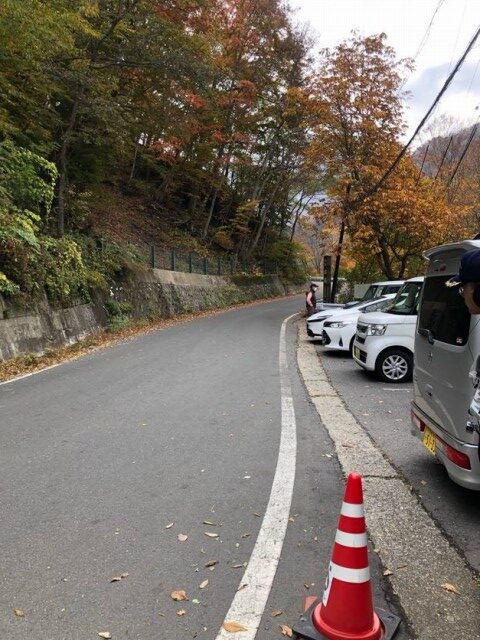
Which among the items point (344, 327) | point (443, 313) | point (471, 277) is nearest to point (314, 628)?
point (471, 277)

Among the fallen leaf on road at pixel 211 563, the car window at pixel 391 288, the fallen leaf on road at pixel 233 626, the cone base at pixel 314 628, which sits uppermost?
the car window at pixel 391 288

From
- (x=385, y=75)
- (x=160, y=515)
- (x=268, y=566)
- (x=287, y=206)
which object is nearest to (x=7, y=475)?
(x=160, y=515)

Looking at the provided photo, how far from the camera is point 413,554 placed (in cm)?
327

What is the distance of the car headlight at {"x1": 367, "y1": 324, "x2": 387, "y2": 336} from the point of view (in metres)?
8.74

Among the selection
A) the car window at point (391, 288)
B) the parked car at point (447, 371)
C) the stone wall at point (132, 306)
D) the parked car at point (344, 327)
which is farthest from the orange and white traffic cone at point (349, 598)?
the car window at point (391, 288)

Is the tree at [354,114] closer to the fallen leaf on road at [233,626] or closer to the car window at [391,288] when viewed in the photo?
the car window at [391,288]

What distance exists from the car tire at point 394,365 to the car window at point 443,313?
13.6 ft

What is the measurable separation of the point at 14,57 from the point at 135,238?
1345 centimetres

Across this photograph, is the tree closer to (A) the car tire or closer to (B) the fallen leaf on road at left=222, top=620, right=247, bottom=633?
(A) the car tire

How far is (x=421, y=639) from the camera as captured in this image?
2.48 meters

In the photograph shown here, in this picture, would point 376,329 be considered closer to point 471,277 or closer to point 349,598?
point 471,277

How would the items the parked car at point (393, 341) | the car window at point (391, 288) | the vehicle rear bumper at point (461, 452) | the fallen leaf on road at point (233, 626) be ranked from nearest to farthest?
the fallen leaf on road at point (233, 626) < the vehicle rear bumper at point (461, 452) < the parked car at point (393, 341) < the car window at point (391, 288)

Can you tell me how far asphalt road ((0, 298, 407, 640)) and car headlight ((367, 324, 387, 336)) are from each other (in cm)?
217

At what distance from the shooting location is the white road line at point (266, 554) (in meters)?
2.64
